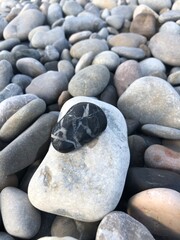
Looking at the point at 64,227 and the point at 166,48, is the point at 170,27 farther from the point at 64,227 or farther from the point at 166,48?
the point at 64,227

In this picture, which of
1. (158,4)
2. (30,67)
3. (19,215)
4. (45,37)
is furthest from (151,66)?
(19,215)

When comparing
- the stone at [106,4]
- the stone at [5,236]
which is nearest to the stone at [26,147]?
the stone at [5,236]

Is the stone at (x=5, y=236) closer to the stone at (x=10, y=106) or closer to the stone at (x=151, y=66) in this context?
the stone at (x=10, y=106)

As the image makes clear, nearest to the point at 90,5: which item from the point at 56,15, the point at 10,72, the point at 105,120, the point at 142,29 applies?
the point at 56,15

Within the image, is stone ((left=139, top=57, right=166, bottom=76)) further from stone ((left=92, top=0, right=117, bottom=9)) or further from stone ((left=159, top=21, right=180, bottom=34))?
stone ((left=92, top=0, right=117, bottom=9))

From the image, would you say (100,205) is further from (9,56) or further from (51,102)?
(9,56)

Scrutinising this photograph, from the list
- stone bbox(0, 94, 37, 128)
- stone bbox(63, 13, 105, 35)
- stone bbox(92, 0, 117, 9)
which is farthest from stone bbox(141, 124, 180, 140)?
stone bbox(92, 0, 117, 9)

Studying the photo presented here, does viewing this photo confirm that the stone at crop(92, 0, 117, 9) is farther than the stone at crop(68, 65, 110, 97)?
Yes
